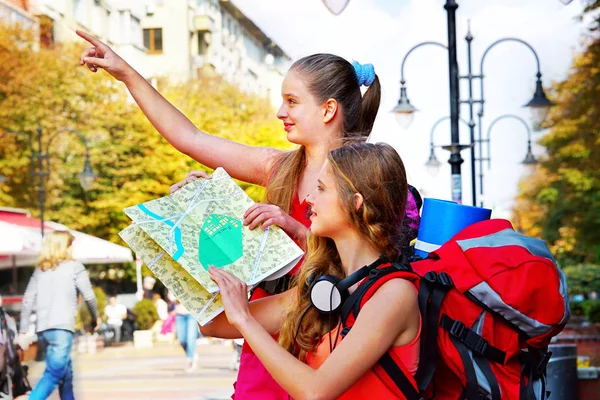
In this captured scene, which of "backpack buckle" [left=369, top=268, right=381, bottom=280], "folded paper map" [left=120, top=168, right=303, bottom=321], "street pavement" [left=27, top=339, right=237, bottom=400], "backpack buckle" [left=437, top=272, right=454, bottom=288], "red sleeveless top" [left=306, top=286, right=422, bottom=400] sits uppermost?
"folded paper map" [left=120, top=168, right=303, bottom=321]

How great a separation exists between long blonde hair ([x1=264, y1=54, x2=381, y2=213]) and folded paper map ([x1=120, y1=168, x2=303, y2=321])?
0.36m

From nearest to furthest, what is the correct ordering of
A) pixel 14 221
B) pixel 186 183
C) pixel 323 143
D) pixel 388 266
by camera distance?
pixel 388 266, pixel 186 183, pixel 323 143, pixel 14 221

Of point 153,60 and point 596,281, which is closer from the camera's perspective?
point 596,281

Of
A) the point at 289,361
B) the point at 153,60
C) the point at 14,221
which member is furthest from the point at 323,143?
the point at 153,60

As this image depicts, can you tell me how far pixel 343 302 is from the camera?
2398 mm

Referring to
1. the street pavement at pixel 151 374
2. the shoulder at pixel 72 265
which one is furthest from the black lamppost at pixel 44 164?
the shoulder at pixel 72 265

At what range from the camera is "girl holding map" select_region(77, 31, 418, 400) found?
2.82 metres

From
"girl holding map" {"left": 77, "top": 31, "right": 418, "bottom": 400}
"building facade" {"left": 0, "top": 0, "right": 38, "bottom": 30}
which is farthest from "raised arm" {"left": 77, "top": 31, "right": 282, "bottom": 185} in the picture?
"building facade" {"left": 0, "top": 0, "right": 38, "bottom": 30}

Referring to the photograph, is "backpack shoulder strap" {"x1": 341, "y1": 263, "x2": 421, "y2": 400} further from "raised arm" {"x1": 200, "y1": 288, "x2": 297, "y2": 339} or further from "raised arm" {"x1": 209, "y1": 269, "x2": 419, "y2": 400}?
"raised arm" {"x1": 200, "y1": 288, "x2": 297, "y2": 339}

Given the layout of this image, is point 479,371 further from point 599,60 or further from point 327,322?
point 599,60

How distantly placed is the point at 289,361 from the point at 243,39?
42893 millimetres

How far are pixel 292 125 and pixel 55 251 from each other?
8.05 m

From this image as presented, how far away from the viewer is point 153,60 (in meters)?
39.7

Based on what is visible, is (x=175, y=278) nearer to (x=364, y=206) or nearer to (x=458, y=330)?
(x=364, y=206)
